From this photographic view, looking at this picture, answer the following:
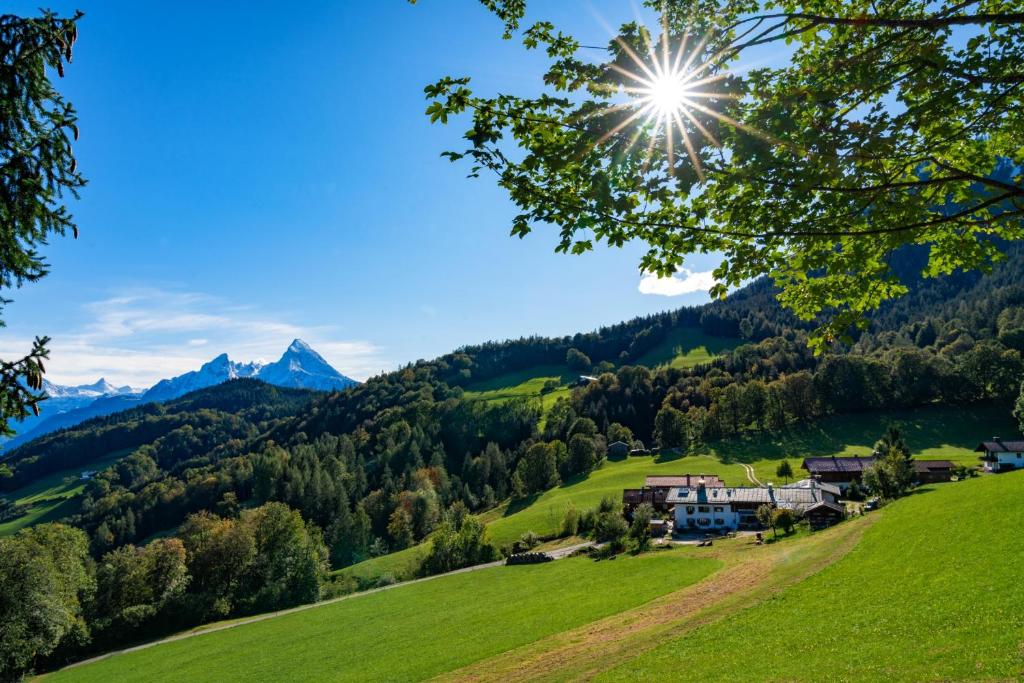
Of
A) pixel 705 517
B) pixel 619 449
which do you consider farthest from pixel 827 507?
pixel 619 449

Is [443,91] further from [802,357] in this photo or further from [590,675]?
[802,357]

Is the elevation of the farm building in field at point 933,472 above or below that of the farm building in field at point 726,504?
above

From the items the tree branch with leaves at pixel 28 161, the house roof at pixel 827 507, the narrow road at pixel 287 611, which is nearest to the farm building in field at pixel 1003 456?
the house roof at pixel 827 507

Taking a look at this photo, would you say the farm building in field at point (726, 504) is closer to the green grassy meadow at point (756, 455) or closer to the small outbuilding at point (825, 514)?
the small outbuilding at point (825, 514)

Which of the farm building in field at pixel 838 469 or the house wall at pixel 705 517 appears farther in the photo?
the farm building in field at pixel 838 469

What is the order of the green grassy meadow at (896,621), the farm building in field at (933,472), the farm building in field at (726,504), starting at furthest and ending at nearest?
the farm building in field at (933,472), the farm building in field at (726,504), the green grassy meadow at (896,621)

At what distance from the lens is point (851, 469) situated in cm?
8731

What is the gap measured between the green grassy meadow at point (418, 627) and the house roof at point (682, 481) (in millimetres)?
28208

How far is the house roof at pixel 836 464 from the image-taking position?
8762cm

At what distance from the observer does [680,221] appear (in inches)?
331

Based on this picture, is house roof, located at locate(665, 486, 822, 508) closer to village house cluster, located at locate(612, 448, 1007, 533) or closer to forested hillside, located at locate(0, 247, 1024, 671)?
village house cluster, located at locate(612, 448, 1007, 533)

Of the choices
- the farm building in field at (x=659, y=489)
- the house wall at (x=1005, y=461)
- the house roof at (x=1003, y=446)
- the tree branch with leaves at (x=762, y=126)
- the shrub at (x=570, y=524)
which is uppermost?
the tree branch with leaves at (x=762, y=126)

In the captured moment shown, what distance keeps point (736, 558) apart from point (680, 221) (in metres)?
57.3

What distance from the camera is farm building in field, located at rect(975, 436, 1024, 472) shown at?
80062 millimetres
